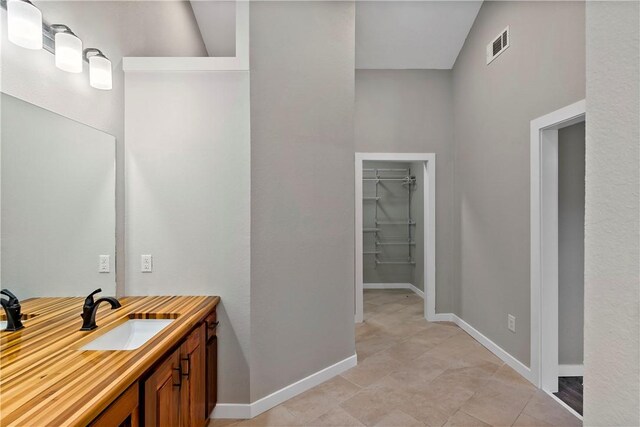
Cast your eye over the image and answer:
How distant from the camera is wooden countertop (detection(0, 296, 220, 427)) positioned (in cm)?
91

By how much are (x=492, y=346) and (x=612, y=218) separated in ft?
10.1

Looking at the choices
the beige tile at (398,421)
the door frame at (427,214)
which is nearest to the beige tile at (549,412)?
the beige tile at (398,421)

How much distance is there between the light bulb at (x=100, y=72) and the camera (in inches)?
→ 70.7

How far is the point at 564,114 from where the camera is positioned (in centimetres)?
223

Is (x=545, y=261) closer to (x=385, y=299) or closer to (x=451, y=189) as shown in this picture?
(x=451, y=189)

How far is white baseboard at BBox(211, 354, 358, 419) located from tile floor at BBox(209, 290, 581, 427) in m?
0.04

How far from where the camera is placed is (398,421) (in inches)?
83.7

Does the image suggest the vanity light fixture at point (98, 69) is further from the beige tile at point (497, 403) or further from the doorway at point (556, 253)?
the beige tile at point (497, 403)

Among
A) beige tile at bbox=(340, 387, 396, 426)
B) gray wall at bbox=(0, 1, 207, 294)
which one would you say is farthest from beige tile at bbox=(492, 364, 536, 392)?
gray wall at bbox=(0, 1, 207, 294)

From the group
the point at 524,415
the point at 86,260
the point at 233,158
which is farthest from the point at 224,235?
the point at 524,415

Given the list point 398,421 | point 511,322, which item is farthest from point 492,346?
point 398,421

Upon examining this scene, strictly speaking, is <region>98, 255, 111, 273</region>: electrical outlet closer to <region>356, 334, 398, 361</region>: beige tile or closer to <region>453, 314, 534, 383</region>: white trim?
<region>356, 334, 398, 361</region>: beige tile

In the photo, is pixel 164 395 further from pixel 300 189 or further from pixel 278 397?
pixel 300 189

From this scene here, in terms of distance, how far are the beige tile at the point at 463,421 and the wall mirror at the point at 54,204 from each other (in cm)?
234
